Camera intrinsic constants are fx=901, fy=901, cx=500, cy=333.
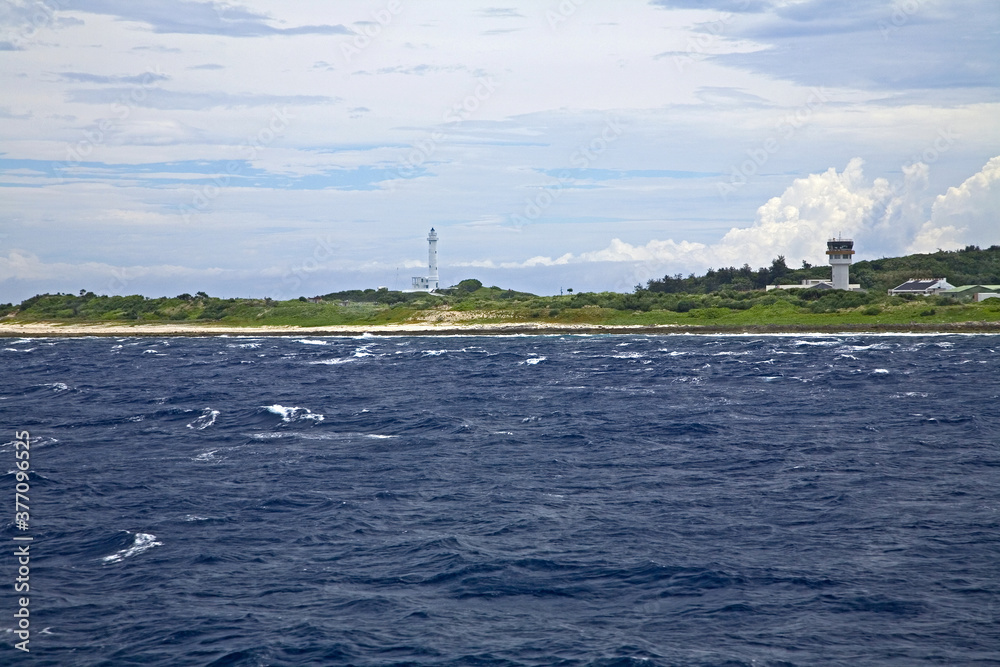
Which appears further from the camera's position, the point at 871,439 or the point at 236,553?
the point at 871,439

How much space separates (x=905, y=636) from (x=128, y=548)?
1823 centimetres

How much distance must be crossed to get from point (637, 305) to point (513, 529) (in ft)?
362

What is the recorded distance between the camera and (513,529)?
79.9 ft

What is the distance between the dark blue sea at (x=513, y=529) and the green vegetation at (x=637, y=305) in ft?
216

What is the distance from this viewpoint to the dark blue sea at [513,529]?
1733cm

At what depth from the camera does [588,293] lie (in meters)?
150

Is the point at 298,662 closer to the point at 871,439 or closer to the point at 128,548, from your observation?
the point at 128,548

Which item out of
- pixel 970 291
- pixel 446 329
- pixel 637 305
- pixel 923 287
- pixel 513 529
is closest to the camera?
pixel 513 529

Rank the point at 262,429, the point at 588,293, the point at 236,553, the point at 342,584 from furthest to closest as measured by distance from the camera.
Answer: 1. the point at 588,293
2. the point at 262,429
3. the point at 236,553
4. the point at 342,584

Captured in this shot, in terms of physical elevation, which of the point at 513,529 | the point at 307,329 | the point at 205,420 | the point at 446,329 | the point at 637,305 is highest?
the point at 637,305

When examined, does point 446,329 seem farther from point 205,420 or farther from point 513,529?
point 513,529

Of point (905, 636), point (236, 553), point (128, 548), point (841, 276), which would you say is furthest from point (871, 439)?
→ point (841, 276)

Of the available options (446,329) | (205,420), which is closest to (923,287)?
(446,329)

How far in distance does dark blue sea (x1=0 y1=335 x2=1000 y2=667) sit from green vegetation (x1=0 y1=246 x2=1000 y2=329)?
65774 mm
